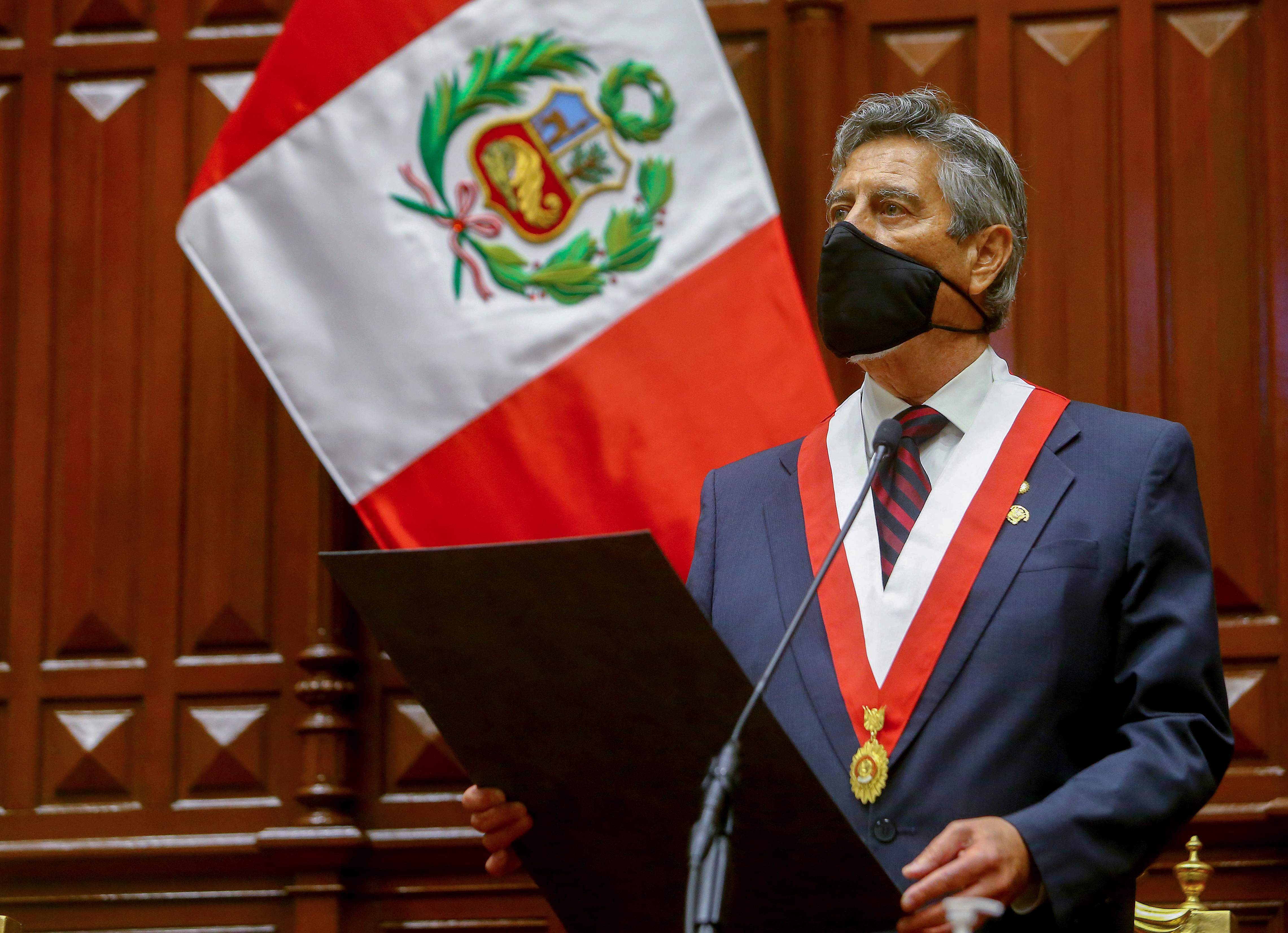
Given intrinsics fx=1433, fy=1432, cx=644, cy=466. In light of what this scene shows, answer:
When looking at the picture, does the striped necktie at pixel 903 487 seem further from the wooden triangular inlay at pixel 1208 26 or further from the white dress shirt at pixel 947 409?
the wooden triangular inlay at pixel 1208 26

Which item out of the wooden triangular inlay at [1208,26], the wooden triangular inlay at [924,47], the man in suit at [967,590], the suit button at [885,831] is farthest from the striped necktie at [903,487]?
the wooden triangular inlay at [1208,26]

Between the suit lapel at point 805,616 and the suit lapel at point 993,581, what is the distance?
0.26 feet

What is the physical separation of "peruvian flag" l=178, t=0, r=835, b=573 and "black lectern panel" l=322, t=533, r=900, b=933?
4.80 ft

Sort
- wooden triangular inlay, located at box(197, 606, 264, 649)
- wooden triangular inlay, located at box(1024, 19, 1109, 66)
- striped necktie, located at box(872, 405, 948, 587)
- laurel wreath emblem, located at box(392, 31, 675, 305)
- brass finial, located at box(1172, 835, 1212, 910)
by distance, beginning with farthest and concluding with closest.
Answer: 1. wooden triangular inlay, located at box(197, 606, 264, 649)
2. wooden triangular inlay, located at box(1024, 19, 1109, 66)
3. laurel wreath emblem, located at box(392, 31, 675, 305)
4. brass finial, located at box(1172, 835, 1212, 910)
5. striped necktie, located at box(872, 405, 948, 587)

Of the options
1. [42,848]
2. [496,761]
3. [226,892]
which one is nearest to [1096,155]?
[496,761]

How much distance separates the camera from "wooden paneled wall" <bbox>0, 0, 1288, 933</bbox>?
3.03m

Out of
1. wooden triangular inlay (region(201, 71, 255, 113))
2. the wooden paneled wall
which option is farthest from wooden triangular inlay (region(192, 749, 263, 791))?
wooden triangular inlay (region(201, 71, 255, 113))

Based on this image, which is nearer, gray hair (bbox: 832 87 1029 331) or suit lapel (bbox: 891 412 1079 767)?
suit lapel (bbox: 891 412 1079 767)

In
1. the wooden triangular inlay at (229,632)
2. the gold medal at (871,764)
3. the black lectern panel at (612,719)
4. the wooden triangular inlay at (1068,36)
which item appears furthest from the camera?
the wooden triangular inlay at (229,632)

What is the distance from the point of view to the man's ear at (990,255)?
5.95 ft

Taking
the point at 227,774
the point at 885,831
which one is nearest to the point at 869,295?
the point at 885,831

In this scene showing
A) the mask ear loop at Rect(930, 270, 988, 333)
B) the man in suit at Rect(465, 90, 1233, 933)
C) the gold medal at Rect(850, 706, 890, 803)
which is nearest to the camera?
the man in suit at Rect(465, 90, 1233, 933)

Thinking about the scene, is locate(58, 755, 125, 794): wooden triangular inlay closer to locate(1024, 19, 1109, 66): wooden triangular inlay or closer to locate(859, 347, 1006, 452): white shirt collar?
locate(859, 347, 1006, 452): white shirt collar

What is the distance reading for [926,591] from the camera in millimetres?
1561
